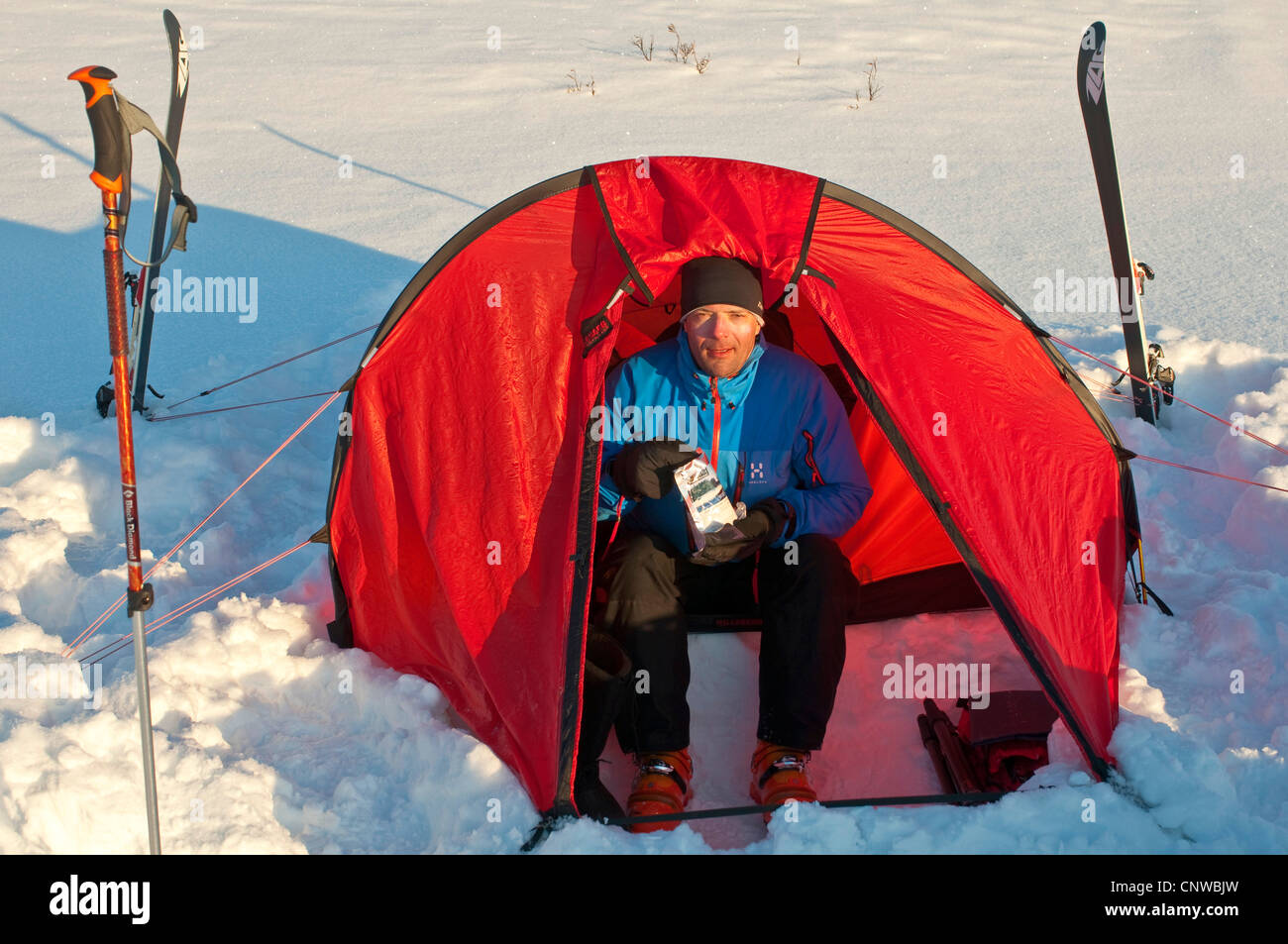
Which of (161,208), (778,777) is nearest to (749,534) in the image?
(778,777)

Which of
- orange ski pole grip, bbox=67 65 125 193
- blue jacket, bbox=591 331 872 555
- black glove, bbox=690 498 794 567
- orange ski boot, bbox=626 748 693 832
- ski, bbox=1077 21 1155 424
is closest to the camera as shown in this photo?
orange ski pole grip, bbox=67 65 125 193

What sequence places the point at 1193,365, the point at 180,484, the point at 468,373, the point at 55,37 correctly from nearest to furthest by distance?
the point at 468,373 < the point at 180,484 < the point at 1193,365 < the point at 55,37

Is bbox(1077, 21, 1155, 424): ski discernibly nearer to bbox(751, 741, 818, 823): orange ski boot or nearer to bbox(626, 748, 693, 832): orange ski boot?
bbox(751, 741, 818, 823): orange ski boot

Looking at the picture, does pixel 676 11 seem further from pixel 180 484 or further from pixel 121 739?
pixel 121 739

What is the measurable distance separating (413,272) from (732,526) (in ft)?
11.9

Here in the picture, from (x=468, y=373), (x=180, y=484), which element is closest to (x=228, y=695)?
(x=468, y=373)

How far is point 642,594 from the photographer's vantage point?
305 cm

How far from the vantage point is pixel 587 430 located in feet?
9.72

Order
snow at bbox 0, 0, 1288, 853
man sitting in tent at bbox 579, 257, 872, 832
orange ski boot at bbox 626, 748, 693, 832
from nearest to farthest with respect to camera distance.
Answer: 1. snow at bbox 0, 0, 1288, 853
2. orange ski boot at bbox 626, 748, 693, 832
3. man sitting in tent at bbox 579, 257, 872, 832

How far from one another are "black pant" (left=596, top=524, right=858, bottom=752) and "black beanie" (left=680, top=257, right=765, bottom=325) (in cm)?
69

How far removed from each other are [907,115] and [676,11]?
11.7 ft

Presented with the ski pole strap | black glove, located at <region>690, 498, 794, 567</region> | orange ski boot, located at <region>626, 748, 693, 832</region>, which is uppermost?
the ski pole strap

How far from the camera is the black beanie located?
9.83ft

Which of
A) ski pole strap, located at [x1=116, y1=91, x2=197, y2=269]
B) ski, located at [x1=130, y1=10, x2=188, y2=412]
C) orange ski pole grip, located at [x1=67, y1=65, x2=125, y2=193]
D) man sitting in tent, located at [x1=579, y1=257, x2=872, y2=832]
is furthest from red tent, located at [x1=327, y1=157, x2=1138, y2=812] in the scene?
ski, located at [x1=130, y1=10, x2=188, y2=412]
